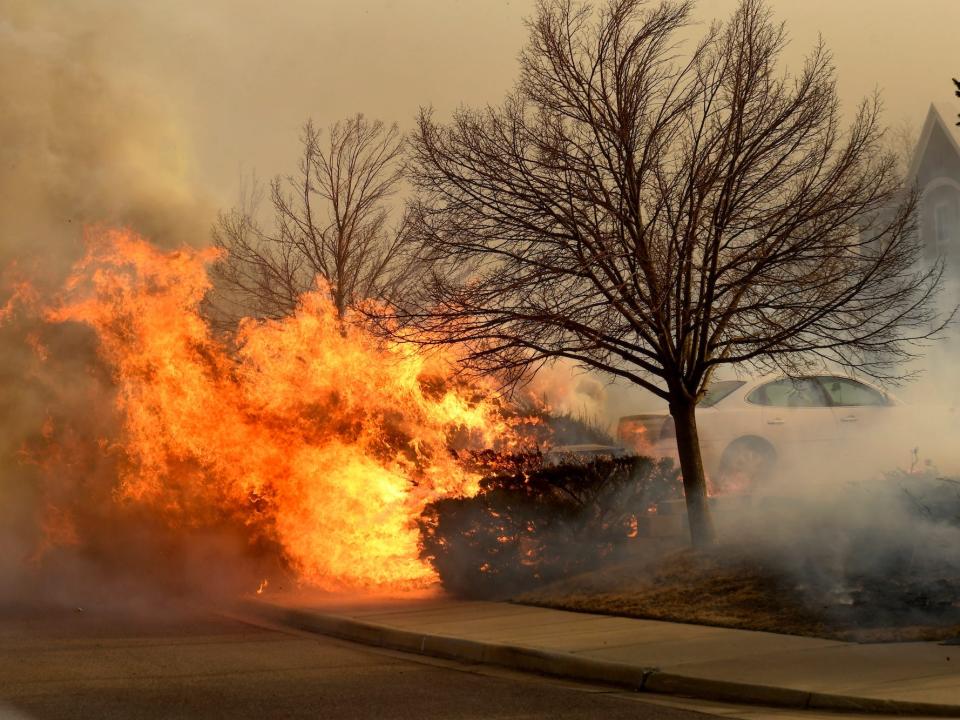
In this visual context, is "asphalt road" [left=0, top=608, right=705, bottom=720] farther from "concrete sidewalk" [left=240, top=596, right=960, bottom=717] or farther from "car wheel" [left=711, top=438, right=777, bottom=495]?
"car wheel" [left=711, top=438, right=777, bottom=495]

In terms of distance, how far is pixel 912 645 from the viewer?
28.9 feet

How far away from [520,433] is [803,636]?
608cm

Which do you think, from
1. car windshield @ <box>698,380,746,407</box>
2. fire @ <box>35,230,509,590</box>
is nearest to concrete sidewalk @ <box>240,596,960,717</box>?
fire @ <box>35,230,509,590</box>

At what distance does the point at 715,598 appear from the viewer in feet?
35.7

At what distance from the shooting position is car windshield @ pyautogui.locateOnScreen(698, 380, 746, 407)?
16.3 m

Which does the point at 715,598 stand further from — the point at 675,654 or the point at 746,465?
the point at 746,465

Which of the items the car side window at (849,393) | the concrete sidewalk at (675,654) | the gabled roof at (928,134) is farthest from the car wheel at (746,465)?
the gabled roof at (928,134)

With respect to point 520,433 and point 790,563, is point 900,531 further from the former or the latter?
point 520,433

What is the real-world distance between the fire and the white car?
292 cm

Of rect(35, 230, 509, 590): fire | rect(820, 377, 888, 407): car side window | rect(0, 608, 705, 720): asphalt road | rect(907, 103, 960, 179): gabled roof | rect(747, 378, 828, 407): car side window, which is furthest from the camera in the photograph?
rect(907, 103, 960, 179): gabled roof

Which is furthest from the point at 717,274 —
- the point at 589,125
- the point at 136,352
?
the point at 136,352

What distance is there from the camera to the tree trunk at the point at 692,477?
12.5 metres

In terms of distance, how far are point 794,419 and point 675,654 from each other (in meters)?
8.12

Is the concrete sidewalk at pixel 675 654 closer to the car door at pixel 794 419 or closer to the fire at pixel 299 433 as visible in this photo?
the fire at pixel 299 433
